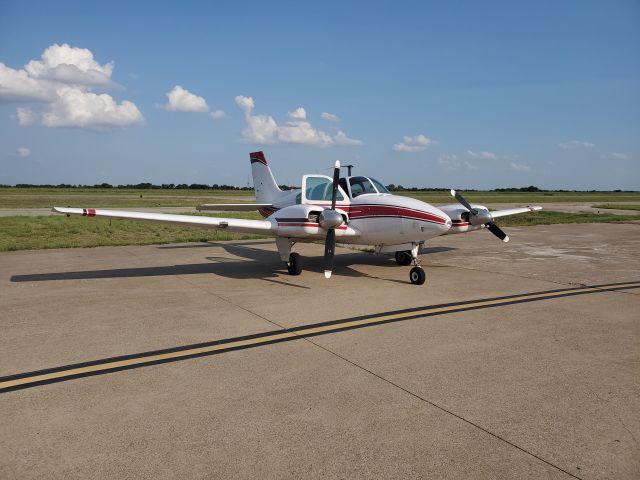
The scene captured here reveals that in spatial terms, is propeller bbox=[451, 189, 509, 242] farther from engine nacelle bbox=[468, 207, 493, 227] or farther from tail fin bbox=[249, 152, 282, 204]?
tail fin bbox=[249, 152, 282, 204]

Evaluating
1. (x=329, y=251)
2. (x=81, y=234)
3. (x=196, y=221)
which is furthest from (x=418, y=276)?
(x=81, y=234)

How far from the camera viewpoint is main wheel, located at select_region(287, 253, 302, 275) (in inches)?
511

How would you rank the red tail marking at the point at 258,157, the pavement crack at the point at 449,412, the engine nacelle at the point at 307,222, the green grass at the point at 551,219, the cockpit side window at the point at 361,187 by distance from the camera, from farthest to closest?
1. the green grass at the point at 551,219
2. the red tail marking at the point at 258,157
3. the cockpit side window at the point at 361,187
4. the engine nacelle at the point at 307,222
5. the pavement crack at the point at 449,412

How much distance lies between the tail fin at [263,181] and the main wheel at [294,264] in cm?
593

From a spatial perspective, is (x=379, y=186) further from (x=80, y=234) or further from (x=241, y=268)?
(x=80, y=234)

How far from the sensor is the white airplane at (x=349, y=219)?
11.6 meters

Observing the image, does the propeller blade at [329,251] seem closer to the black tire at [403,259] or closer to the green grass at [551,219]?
the black tire at [403,259]

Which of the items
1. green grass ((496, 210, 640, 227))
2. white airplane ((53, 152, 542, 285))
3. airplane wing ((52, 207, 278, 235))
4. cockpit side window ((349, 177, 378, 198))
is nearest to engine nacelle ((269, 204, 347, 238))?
white airplane ((53, 152, 542, 285))

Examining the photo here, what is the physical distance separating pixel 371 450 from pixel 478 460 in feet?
2.92

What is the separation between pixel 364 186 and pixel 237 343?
24.5ft

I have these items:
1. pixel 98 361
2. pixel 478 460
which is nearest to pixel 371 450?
pixel 478 460

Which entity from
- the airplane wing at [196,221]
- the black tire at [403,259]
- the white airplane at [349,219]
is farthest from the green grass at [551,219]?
the airplane wing at [196,221]

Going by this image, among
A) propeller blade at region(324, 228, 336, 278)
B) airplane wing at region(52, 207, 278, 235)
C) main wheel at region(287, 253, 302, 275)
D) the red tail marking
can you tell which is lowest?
main wheel at region(287, 253, 302, 275)

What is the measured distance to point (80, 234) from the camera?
23922 millimetres
